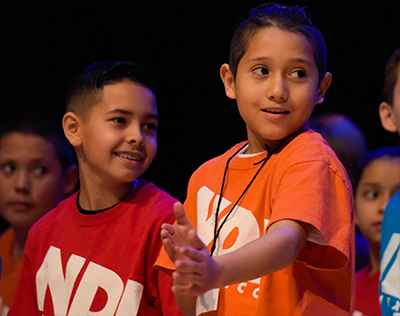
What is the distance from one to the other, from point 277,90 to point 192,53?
137 cm

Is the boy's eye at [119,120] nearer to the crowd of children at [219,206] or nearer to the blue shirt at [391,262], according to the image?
the crowd of children at [219,206]

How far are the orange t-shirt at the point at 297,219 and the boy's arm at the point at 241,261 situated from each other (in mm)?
50

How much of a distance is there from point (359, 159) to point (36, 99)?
1713 mm

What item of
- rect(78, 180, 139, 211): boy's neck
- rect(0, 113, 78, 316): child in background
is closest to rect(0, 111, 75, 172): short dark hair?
rect(0, 113, 78, 316): child in background

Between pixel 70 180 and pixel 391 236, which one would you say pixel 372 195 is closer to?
pixel 391 236

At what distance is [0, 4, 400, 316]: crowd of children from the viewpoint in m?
1.12

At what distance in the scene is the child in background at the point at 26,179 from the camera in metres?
2.34

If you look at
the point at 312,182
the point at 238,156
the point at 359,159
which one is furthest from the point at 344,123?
the point at 312,182

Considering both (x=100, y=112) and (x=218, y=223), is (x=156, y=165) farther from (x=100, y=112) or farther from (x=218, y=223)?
(x=218, y=223)

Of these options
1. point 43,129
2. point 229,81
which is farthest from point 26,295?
point 229,81

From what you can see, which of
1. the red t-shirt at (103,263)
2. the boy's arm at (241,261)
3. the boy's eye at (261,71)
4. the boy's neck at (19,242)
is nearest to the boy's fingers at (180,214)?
the boy's arm at (241,261)

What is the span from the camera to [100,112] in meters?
1.94

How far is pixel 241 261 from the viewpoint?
3.22ft

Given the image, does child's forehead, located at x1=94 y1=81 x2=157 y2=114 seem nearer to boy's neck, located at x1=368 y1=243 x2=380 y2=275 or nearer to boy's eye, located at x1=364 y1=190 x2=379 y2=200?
boy's eye, located at x1=364 y1=190 x2=379 y2=200
